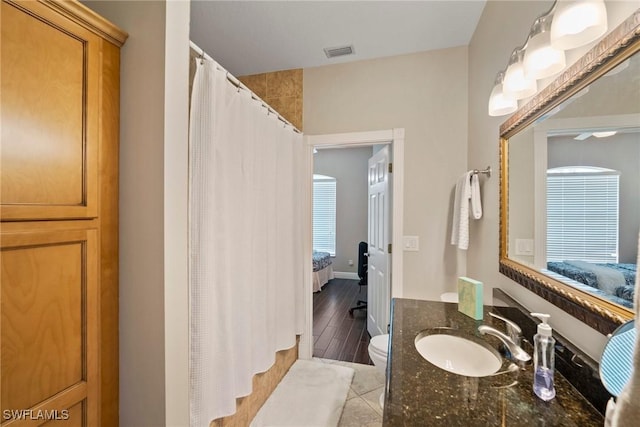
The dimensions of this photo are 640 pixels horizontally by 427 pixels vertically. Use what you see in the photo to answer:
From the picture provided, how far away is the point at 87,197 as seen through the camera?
91 centimetres

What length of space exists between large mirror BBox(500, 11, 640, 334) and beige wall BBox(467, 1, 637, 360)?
0.21ft

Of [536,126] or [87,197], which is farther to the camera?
[536,126]

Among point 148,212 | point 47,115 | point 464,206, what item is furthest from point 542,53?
point 47,115

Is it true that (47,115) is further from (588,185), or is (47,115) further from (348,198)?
(348,198)

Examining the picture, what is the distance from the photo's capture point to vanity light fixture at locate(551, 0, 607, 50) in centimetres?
73

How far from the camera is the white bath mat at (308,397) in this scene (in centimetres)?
178

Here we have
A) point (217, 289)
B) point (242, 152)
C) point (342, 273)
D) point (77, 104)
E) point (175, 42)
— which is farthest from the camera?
point (342, 273)

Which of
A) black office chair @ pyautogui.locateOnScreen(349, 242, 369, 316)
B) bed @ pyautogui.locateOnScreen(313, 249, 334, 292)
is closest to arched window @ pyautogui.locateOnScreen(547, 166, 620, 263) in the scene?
black office chair @ pyautogui.locateOnScreen(349, 242, 369, 316)

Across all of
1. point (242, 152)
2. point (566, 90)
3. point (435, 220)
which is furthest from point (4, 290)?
point (435, 220)

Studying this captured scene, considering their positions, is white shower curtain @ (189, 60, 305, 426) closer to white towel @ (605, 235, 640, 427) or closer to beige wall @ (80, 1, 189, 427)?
beige wall @ (80, 1, 189, 427)

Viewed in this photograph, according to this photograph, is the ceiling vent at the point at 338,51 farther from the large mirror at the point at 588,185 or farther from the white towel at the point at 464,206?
the large mirror at the point at 588,185

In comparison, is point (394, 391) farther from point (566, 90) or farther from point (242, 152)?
point (242, 152)

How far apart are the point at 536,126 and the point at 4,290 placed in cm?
189

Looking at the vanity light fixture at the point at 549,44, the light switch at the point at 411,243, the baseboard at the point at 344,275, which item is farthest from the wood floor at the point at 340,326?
the vanity light fixture at the point at 549,44
